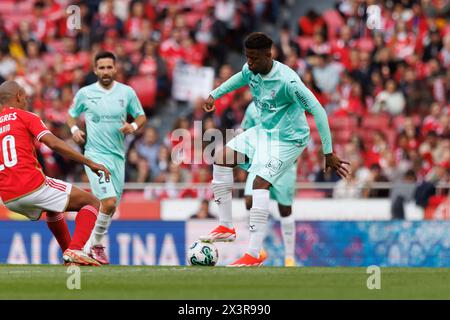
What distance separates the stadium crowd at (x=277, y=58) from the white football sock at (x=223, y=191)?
6646 mm

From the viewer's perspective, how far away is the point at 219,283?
11078mm

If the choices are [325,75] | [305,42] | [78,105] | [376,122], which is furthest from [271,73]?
[305,42]

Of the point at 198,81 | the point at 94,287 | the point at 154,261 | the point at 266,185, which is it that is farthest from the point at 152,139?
the point at 94,287

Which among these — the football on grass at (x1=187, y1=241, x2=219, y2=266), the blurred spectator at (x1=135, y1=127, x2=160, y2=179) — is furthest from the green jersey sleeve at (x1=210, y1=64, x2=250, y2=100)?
the blurred spectator at (x1=135, y1=127, x2=160, y2=179)

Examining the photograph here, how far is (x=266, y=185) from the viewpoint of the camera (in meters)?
13.0

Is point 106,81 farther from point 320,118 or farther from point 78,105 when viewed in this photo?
point 320,118

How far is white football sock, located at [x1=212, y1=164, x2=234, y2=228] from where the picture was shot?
43.7 ft

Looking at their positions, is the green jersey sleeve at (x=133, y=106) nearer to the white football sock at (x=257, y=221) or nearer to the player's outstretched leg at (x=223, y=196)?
the player's outstretched leg at (x=223, y=196)

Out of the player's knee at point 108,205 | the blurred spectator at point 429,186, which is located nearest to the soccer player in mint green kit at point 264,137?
the player's knee at point 108,205

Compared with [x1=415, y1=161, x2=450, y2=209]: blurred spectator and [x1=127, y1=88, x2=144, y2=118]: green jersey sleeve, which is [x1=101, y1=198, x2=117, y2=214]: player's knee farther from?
[x1=415, y1=161, x2=450, y2=209]: blurred spectator

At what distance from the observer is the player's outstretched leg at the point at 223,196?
1322cm

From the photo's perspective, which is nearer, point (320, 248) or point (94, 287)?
point (94, 287)

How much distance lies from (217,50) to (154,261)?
251 inches
